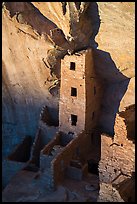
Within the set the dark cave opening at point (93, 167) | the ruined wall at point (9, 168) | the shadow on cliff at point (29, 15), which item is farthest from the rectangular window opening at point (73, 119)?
the shadow on cliff at point (29, 15)

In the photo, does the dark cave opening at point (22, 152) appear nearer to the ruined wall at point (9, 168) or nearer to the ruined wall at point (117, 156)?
the ruined wall at point (9, 168)

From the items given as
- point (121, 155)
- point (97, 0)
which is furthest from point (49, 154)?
point (97, 0)

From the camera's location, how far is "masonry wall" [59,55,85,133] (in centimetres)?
1285

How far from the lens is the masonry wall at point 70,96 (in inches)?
506

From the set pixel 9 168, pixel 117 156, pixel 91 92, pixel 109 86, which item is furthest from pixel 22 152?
pixel 117 156

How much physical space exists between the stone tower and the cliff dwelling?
0.9 inches

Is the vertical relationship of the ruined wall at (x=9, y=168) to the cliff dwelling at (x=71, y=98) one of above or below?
below

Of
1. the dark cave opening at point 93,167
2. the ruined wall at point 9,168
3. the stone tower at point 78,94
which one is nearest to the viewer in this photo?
the stone tower at point 78,94

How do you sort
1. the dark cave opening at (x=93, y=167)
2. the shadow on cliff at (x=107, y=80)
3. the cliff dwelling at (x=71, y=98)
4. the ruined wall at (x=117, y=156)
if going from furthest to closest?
1. the dark cave opening at (x=93, y=167)
2. the shadow on cliff at (x=107, y=80)
3. the cliff dwelling at (x=71, y=98)
4. the ruined wall at (x=117, y=156)

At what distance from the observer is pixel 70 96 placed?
43.3 feet

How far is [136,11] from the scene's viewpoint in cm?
1180

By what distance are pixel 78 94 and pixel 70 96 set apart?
0.71 feet

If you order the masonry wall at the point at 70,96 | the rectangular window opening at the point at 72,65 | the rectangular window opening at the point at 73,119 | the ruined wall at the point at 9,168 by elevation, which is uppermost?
the rectangular window opening at the point at 72,65

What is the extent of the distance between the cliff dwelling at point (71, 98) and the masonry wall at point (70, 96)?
0.07ft
